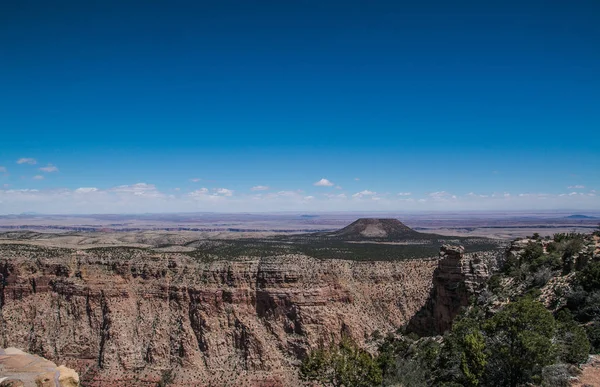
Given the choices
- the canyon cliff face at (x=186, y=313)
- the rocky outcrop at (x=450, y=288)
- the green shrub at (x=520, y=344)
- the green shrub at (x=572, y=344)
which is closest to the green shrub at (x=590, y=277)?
the green shrub at (x=572, y=344)

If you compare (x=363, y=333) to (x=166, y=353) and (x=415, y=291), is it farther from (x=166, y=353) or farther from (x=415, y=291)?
(x=166, y=353)

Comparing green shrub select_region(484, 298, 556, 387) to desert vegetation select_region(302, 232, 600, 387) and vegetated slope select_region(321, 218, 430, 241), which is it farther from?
vegetated slope select_region(321, 218, 430, 241)

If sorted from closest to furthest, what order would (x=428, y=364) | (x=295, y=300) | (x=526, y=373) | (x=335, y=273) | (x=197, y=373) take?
(x=526, y=373) → (x=428, y=364) → (x=197, y=373) → (x=295, y=300) → (x=335, y=273)

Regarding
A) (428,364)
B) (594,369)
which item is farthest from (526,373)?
(428,364)

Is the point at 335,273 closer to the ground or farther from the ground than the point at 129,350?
farther from the ground

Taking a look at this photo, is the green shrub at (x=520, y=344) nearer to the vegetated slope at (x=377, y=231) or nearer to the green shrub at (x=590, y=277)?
the green shrub at (x=590, y=277)

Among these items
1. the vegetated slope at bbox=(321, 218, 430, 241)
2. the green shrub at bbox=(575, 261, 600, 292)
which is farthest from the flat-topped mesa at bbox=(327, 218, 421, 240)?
the green shrub at bbox=(575, 261, 600, 292)
